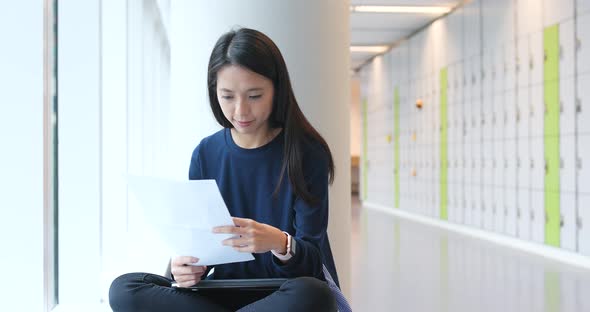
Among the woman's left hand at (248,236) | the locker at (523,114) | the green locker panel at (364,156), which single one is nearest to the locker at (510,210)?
the locker at (523,114)

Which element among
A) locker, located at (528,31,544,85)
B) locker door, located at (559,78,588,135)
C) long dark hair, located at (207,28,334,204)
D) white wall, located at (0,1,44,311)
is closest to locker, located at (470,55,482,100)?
locker, located at (528,31,544,85)

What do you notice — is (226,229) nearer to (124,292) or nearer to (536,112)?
(124,292)

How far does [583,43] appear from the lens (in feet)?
24.8

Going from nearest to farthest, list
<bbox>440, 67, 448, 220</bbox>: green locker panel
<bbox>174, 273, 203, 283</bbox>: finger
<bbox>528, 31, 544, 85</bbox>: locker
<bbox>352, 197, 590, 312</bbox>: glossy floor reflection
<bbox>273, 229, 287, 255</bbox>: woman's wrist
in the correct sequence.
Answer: <bbox>273, 229, 287, 255</bbox>: woman's wrist
<bbox>174, 273, 203, 283</bbox>: finger
<bbox>352, 197, 590, 312</bbox>: glossy floor reflection
<bbox>528, 31, 544, 85</bbox>: locker
<bbox>440, 67, 448, 220</bbox>: green locker panel

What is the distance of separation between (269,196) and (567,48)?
22.1ft

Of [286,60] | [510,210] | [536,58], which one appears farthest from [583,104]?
[286,60]

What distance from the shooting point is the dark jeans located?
1955 millimetres

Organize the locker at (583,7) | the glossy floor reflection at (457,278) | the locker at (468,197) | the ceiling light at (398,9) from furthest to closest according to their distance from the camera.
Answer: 1. the ceiling light at (398,9)
2. the locker at (468,197)
3. the locker at (583,7)
4. the glossy floor reflection at (457,278)

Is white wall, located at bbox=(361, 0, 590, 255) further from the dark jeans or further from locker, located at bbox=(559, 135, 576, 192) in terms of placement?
the dark jeans

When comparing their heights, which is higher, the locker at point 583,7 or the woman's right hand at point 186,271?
the locker at point 583,7

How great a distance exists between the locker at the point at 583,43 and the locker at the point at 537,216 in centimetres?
181

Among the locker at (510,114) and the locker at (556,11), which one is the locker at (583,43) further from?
the locker at (510,114)

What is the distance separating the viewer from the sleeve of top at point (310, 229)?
2031 millimetres

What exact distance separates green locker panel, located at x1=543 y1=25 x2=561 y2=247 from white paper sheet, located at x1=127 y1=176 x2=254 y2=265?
7.17 m
